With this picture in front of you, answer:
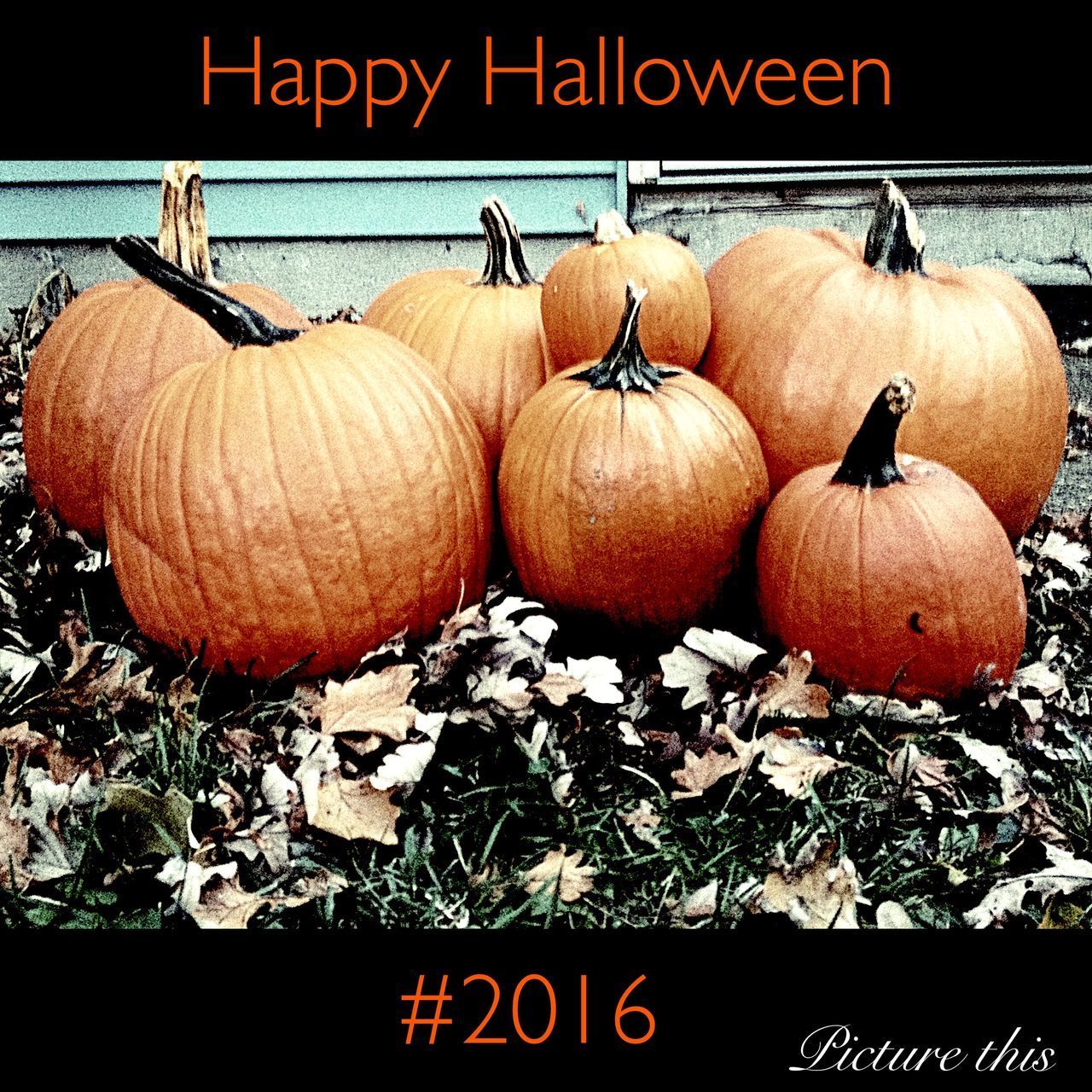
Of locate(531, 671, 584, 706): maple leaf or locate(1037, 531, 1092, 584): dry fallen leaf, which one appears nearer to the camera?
locate(531, 671, 584, 706): maple leaf

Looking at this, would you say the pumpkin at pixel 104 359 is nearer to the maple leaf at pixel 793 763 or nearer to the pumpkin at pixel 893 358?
the pumpkin at pixel 893 358

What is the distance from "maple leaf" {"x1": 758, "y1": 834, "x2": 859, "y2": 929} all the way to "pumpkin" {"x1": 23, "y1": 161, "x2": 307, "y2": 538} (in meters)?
1.86

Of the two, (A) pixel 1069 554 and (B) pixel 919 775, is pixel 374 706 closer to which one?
(B) pixel 919 775

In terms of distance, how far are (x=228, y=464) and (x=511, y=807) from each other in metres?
0.91

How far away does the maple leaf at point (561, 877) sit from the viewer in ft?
5.78

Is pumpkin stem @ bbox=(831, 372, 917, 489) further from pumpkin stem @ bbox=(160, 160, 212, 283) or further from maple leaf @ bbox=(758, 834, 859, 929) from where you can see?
pumpkin stem @ bbox=(160, 160, 212, 283)

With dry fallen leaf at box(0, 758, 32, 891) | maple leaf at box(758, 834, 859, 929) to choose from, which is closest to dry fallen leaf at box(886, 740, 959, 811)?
maple leaf at box(758, 834, 859, 929)

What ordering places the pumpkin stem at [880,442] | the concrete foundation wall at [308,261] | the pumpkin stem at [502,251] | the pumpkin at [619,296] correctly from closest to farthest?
the pumpkin stem at [880,442] < the pumpkin at [619,296] < the pumpkin stem at [502,251] < the concrete foundation wall at [308,261]

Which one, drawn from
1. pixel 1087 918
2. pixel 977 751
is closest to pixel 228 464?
Result: pixel 977 751

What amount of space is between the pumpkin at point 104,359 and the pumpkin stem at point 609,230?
0.89 m

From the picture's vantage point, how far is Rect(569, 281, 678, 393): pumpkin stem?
2.31 meters

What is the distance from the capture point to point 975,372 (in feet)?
8.38

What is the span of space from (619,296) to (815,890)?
140 cm

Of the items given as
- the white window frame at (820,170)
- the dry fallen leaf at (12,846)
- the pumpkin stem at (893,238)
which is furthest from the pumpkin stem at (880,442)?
the white window frame at (820,170)
